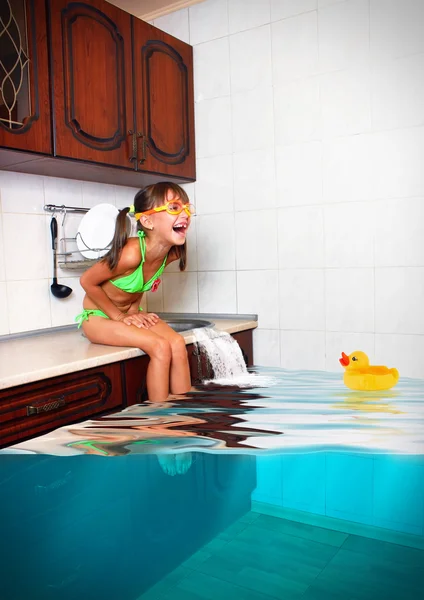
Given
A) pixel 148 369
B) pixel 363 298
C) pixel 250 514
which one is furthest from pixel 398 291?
pixel 250 514

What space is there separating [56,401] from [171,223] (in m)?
0.74

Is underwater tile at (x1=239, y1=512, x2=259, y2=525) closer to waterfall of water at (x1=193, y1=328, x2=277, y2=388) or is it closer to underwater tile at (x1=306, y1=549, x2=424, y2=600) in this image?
underwater tile at (x1=306, y1=549, x2=424, y2=600)

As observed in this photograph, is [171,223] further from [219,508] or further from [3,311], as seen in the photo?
[219,508]

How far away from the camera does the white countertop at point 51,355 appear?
4.54 ft

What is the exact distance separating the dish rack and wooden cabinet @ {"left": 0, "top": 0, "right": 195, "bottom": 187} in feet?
0.45

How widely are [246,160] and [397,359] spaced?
1.08m

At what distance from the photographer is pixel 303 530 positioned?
0.89m

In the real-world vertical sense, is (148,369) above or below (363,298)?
below

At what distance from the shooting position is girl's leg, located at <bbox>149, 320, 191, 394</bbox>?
1.78 m

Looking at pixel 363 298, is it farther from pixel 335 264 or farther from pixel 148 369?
pixel 148 369

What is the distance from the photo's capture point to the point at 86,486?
1.07m

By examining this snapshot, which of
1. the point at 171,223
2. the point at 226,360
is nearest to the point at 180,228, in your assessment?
the point at 171,223

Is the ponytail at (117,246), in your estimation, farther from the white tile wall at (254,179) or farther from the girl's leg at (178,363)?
the white tile wall at (254,179)

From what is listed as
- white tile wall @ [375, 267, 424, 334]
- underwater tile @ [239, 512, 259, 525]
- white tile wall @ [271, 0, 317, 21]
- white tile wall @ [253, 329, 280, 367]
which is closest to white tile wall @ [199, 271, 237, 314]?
white tile wall @ [253, 329, 280, 367]
